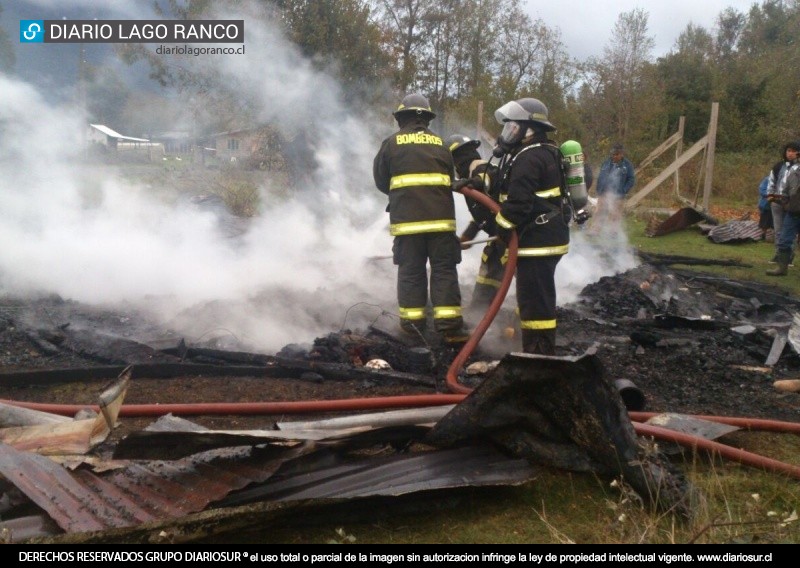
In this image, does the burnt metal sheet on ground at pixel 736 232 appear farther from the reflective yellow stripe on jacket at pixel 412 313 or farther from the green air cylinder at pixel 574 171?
the reflective yellow stripe on jacket at pixel 412 313

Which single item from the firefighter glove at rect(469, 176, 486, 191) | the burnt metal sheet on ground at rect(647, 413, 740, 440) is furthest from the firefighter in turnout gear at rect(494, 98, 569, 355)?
the burnt metal sheet on ground at rect(647, 413, 740, 440)

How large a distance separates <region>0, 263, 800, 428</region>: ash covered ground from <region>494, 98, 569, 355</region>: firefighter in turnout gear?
2.07ft

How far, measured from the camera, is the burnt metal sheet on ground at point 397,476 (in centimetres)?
254

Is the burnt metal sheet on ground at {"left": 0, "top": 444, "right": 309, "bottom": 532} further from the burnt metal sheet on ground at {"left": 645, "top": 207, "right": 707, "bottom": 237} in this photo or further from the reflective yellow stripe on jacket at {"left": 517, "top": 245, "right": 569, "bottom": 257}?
the burnt metal sheet on ground at {"left": 645, "top": 207, "right": 707, "bottom": 237}

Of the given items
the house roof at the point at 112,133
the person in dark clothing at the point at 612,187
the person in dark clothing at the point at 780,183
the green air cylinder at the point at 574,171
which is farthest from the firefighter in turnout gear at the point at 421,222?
the house roof at the point at 112,133

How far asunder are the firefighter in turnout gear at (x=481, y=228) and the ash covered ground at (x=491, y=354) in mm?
303

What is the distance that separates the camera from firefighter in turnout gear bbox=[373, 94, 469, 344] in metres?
5.18

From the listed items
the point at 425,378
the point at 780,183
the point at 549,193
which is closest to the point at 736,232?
the point at 780,183

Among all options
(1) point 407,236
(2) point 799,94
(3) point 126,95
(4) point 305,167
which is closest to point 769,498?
(1) point 407,236

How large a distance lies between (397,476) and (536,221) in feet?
8.59

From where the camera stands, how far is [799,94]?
61.6ft
